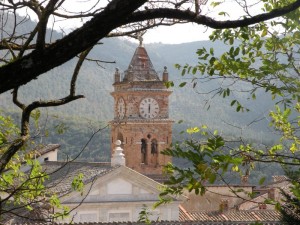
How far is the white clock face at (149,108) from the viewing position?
1307 inches

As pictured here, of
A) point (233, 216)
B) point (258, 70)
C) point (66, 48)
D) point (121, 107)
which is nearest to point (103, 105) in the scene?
point (121, 107)

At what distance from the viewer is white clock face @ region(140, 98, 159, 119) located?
1307 inches

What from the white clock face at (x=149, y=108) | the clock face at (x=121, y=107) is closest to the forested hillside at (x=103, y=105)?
the clock face at (x=121, y=107)

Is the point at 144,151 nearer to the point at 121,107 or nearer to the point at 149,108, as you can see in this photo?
the point at 149,108

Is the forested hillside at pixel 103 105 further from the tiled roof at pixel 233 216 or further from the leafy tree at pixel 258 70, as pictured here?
the leafy tree at pixel 258 70

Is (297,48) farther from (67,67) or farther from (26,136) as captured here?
(67,67)

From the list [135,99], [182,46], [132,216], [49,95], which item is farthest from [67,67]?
[132,216]

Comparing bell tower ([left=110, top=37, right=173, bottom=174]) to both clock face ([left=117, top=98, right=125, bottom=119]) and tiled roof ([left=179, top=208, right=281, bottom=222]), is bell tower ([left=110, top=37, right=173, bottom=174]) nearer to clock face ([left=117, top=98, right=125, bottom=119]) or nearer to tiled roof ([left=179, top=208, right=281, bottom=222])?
clock face ([left=117, top=98, right=125, bottom=119])

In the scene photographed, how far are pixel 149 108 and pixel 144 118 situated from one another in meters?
0.56

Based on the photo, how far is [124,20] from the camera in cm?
280

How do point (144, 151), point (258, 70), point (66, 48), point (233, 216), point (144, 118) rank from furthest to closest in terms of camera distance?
point (144, 151) → point (144, 118) → point (233, 216) → point (258, 70) → point (66, 48)

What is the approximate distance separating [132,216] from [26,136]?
16.8m

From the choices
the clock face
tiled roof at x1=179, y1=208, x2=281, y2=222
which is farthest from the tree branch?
the clock face

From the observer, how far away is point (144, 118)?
109 feet
